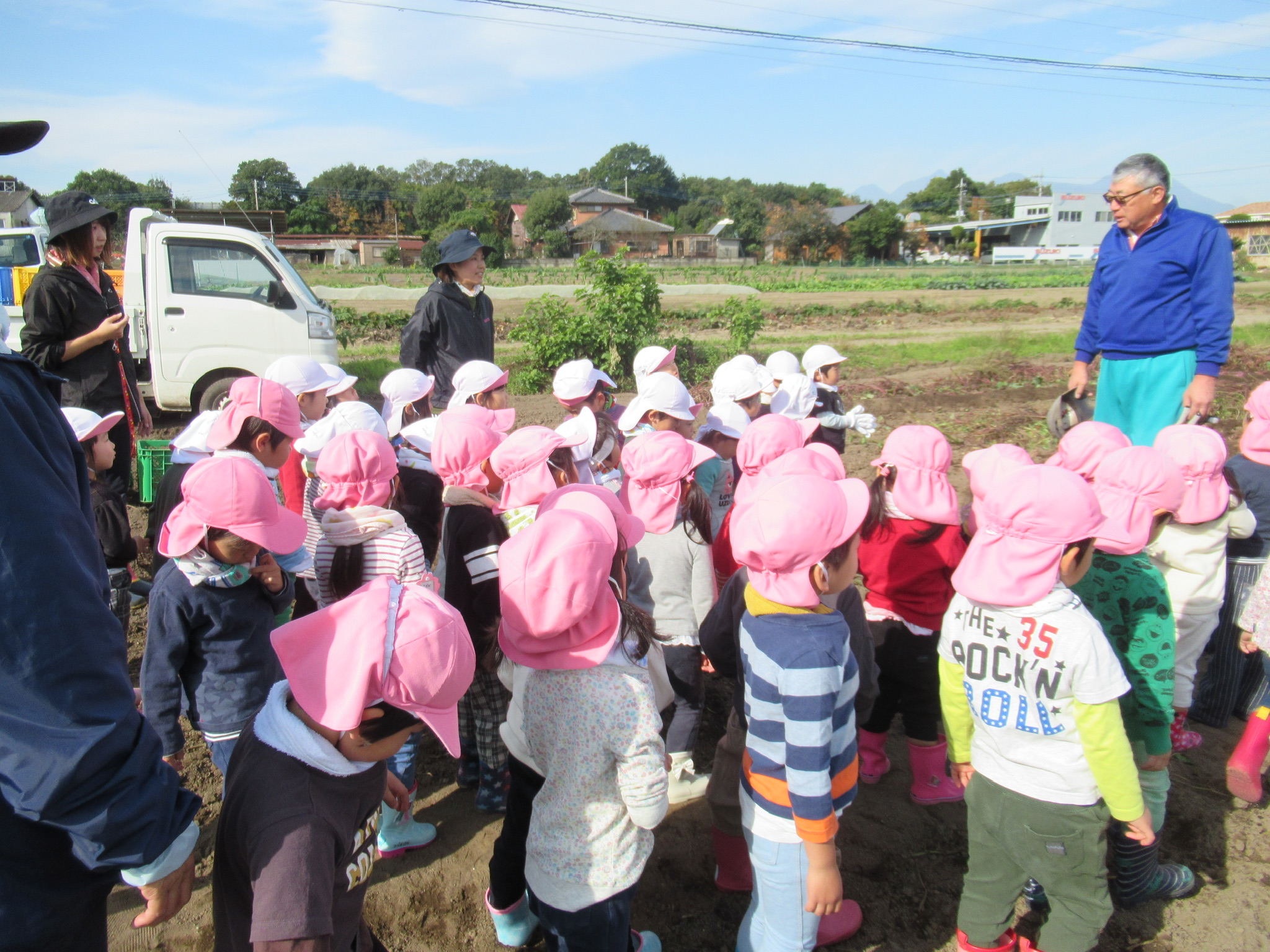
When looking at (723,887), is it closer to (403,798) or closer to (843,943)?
(843,943)

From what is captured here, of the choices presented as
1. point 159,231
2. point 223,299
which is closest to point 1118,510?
point 223,299

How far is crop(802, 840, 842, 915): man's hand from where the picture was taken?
1954mm

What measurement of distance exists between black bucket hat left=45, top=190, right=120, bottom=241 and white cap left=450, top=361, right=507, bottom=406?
198 centimetres

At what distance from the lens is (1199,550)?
3.01 meters

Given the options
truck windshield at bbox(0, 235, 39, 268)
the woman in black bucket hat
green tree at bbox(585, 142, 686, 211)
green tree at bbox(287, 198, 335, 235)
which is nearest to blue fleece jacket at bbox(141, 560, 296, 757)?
the woman in black bucket hat

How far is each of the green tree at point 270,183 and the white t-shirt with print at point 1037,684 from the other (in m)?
60.2

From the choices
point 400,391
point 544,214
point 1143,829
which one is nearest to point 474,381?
point 400,391

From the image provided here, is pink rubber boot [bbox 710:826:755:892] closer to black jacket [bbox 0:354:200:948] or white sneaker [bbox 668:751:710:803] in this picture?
white sneaker [bbox 668:751:710:803]

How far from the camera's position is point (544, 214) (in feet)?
190

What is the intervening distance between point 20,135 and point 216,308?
23.5 ft

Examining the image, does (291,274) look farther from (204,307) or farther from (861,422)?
(861,422)

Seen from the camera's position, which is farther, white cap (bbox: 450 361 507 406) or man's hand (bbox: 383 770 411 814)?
white cap (bbox: 450 361 507 406)

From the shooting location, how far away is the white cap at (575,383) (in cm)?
429

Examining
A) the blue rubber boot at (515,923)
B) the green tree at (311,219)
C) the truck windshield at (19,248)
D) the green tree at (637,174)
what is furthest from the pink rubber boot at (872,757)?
the green tree at (637,174)
